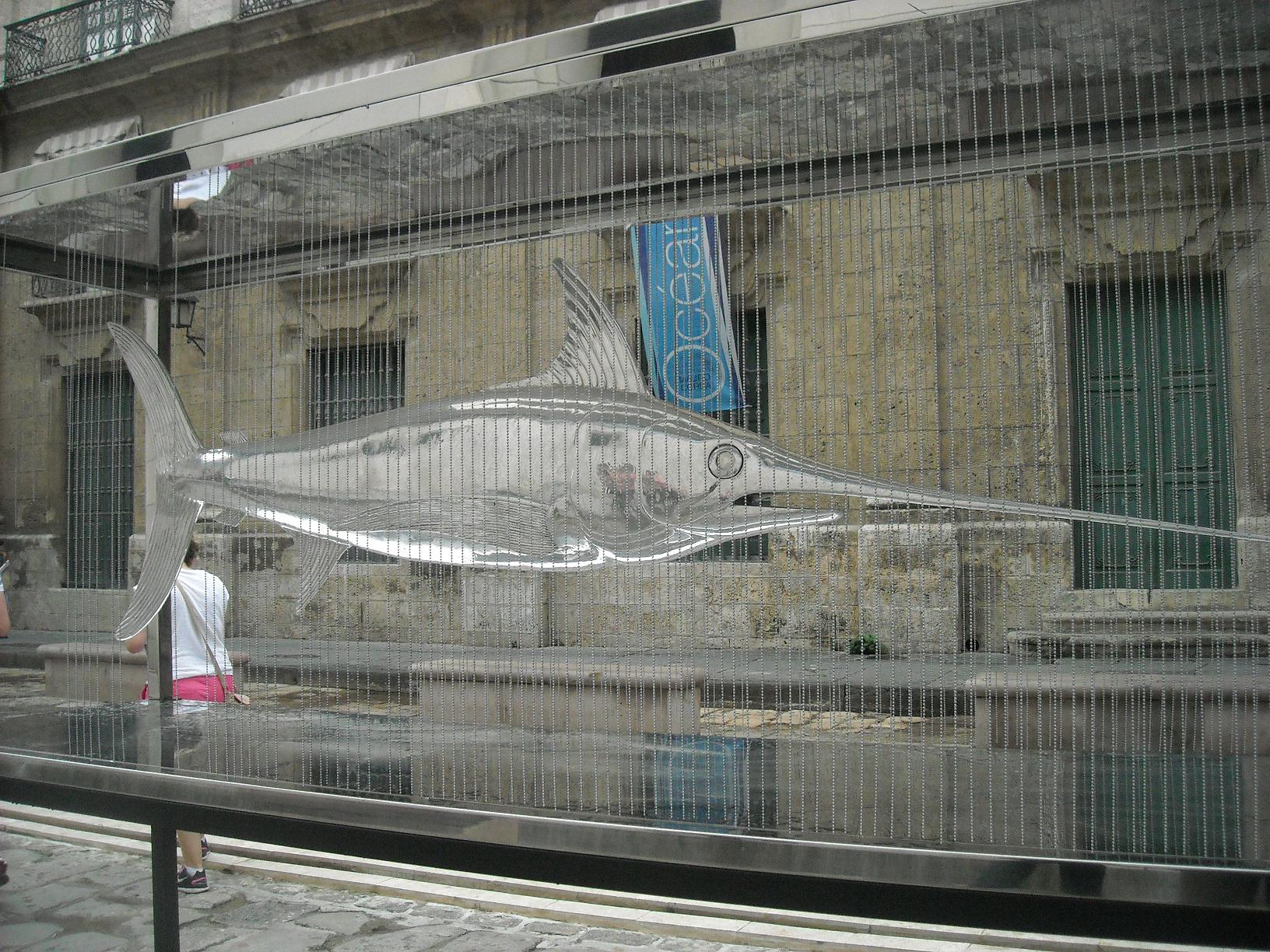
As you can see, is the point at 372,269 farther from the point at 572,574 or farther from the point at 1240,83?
the point at 1240,83

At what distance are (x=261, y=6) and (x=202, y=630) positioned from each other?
11845 millimetres

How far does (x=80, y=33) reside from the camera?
692 inches

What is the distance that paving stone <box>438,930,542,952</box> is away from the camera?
503 centimetres

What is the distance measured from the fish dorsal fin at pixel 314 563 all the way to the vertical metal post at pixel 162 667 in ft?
2.77

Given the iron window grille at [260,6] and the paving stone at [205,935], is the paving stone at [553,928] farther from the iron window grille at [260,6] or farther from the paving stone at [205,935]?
the iron window grille at [260,6]

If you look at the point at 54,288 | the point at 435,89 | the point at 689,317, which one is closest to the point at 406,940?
the point at 689,317

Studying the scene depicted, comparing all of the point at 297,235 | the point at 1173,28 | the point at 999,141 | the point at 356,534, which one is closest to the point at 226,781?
the point at 356,534

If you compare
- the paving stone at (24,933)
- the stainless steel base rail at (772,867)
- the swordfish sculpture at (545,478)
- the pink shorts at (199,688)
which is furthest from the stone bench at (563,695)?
Result: the paving stone at (24,933)

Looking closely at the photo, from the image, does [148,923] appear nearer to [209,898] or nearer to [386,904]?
[209,898]

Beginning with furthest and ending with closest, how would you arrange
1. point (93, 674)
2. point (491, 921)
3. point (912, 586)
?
1. point (93, 674)
2. point (491, 921)
3. point (912, 586)

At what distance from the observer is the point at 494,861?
11.8ft

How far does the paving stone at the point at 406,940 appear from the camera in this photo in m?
5.05

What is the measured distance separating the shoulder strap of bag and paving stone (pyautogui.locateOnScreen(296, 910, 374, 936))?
129cm

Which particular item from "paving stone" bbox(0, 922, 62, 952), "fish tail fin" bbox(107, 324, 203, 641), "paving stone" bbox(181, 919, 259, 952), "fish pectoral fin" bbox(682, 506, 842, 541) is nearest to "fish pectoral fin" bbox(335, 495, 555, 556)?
"fish pectoral fin" bbox(682, 506, 842, 541)
